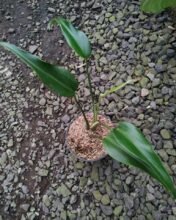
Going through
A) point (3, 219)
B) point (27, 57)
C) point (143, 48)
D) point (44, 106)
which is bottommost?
point (3, 219)

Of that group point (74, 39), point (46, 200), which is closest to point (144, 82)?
point (74, 39)

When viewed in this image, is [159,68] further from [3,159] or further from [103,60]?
[3,159]

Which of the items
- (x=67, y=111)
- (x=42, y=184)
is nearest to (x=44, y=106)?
(x=67, y=111)

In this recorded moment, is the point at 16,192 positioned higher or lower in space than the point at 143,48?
lower

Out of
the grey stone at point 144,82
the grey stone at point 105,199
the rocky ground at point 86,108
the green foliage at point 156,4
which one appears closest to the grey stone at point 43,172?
the rocky ground at point 86,108

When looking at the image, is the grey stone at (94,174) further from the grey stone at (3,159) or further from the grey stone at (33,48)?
the grey stone at (33,48)

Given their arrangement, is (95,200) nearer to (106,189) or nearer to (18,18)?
(106,189)

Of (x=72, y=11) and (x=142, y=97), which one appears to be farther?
(x=72, y=11)
